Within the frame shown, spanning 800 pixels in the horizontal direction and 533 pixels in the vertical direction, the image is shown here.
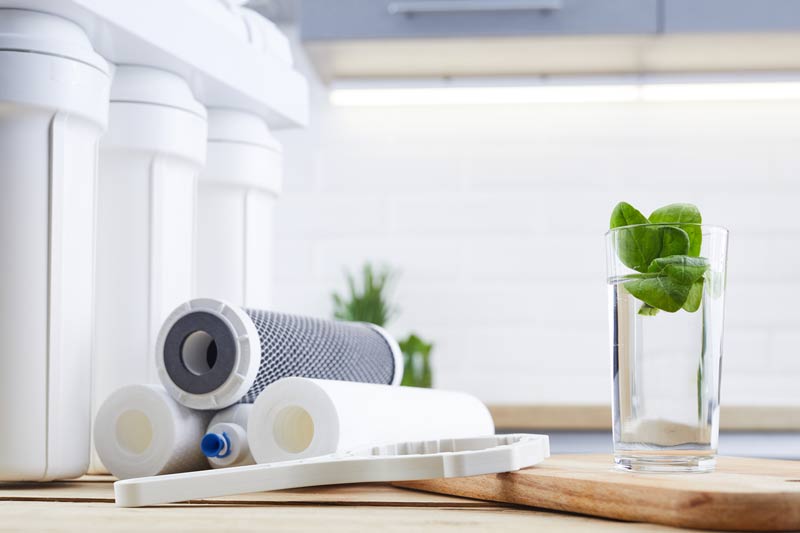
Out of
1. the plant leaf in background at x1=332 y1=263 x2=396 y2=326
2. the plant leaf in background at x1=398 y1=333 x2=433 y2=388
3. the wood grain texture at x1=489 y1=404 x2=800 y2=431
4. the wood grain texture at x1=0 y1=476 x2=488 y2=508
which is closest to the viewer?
the wood grain texture at x1=0 y1=476 x2=488 y2=508

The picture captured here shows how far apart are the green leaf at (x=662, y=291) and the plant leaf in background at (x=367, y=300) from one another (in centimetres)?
157

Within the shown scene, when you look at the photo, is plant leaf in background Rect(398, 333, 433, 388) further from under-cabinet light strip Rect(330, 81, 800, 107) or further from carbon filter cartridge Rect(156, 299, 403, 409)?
carbon filter cartridge Rect(156, 299, 403, 409)

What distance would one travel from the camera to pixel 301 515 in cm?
52

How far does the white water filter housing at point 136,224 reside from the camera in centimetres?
87

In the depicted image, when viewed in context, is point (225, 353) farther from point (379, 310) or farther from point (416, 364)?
point (379, 310)

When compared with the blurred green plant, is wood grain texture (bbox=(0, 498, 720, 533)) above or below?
below

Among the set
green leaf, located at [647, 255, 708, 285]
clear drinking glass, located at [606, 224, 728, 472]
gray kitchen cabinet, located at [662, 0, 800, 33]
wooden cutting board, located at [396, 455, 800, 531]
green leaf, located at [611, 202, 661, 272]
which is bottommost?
wooden cutting board, located at [396, 455, 800, 531]

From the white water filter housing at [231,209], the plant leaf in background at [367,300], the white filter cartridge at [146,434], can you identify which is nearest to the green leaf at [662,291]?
the white filter cartridge at [146,434]

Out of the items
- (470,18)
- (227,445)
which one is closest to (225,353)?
(227,445)

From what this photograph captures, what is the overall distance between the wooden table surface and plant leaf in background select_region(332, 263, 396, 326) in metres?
1.56

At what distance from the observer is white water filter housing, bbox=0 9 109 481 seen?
0.72 metres

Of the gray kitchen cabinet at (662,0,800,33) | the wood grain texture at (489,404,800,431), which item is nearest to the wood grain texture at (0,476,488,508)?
the wood grain texture at (489,404,800,431)

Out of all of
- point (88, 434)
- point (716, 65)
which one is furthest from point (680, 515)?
point (716, 65)

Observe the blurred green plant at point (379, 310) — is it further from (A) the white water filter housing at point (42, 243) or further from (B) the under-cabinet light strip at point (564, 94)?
(A) the white water filter housing at point (42, 243)
